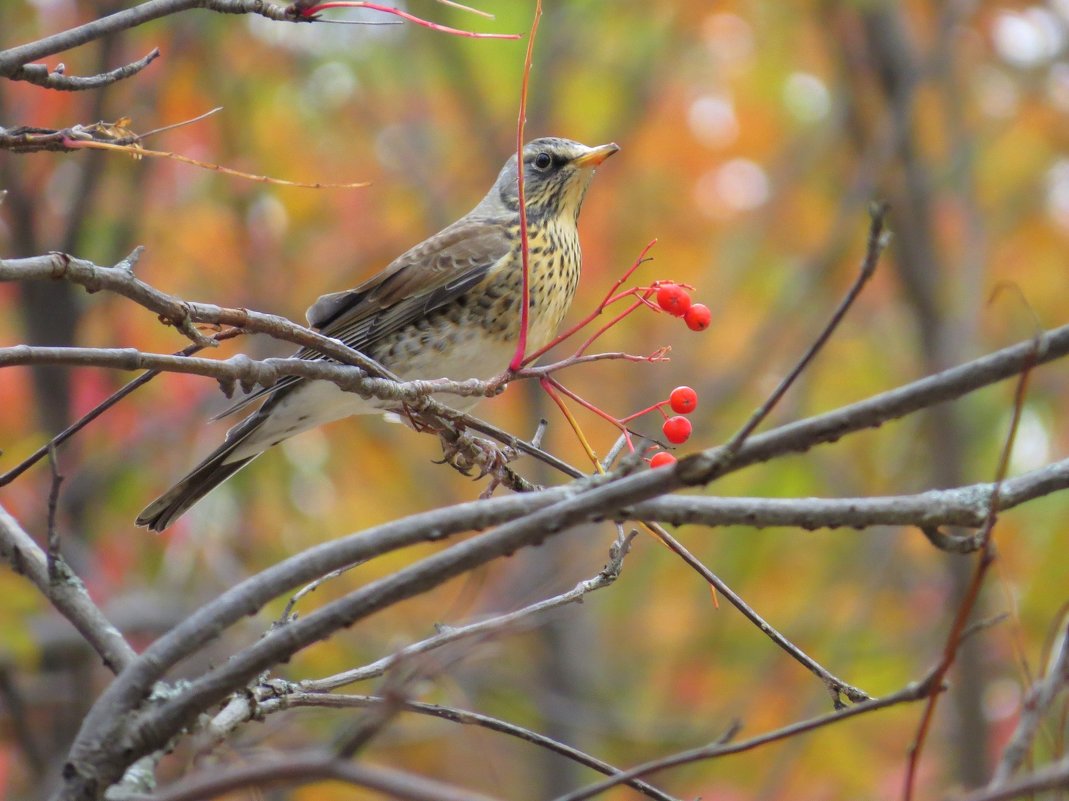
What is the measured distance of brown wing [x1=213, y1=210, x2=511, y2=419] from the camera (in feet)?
16.5

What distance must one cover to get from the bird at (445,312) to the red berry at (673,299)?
1706 millimetres

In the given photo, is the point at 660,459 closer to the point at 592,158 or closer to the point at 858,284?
the point at 858,284

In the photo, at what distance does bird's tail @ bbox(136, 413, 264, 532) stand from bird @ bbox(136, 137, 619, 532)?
0.05 feet

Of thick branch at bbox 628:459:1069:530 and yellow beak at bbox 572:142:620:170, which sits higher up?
yellow beak at bbox 572:142:620:170

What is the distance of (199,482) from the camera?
4305mm

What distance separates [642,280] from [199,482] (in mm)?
5856

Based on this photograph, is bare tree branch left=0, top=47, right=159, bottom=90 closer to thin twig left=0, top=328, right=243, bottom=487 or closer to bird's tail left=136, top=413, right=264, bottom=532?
thin twig left=0, top=328, right=243, bottom=487

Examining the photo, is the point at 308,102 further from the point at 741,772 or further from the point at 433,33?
the point at 741,772

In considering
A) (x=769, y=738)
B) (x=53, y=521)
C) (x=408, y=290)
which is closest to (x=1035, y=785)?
(x=769, y=738)

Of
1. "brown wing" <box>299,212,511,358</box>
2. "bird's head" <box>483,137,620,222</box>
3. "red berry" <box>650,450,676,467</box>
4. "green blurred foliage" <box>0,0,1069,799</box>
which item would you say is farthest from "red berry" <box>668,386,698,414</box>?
"green blurred foliage" <box>0,0,1069,799</box>

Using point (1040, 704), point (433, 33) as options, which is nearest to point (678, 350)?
point (433, 33)

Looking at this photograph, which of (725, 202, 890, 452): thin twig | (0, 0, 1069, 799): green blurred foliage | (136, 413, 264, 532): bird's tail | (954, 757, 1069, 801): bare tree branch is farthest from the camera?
(0, 0, 1069, 799): green blurred foliage

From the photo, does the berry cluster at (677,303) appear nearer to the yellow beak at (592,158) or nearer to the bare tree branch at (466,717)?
the bare tree branch at (466,717)

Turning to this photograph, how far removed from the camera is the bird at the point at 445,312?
188 inches
